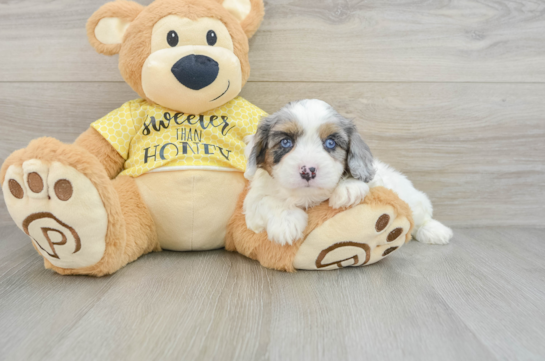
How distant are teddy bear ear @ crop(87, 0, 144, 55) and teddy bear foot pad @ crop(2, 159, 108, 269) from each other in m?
0.57

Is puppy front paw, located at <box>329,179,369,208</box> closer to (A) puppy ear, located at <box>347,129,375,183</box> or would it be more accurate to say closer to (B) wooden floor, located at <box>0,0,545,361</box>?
(A) puppy ear, located at <box>347,129,375,183</box>

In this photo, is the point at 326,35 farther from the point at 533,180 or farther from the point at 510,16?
the point at 533,180

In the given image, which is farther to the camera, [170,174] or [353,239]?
[170,174]

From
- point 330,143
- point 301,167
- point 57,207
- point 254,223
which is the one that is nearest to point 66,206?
point 57,207

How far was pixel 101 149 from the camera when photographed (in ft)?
4.91

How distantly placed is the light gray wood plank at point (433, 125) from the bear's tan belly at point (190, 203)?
532mm

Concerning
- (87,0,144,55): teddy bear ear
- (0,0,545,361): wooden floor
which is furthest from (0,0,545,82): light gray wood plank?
(87,0,144,55): teddy bear ear

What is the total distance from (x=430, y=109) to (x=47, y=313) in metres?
1.69

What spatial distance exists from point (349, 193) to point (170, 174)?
65cm

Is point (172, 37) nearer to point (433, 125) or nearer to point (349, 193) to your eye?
point (349, 193)

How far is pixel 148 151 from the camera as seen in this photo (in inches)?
58.5

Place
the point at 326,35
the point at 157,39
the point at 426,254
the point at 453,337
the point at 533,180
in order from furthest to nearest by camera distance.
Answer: the point at 533,180
the point at 326,35
the point at 426,254
the point at 157,39
the point at 453,337

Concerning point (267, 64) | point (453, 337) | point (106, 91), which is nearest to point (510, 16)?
point (267, 64)

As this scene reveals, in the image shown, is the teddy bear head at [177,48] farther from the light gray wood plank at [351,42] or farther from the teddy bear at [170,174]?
→ the light gray wood plank at [351,42]
